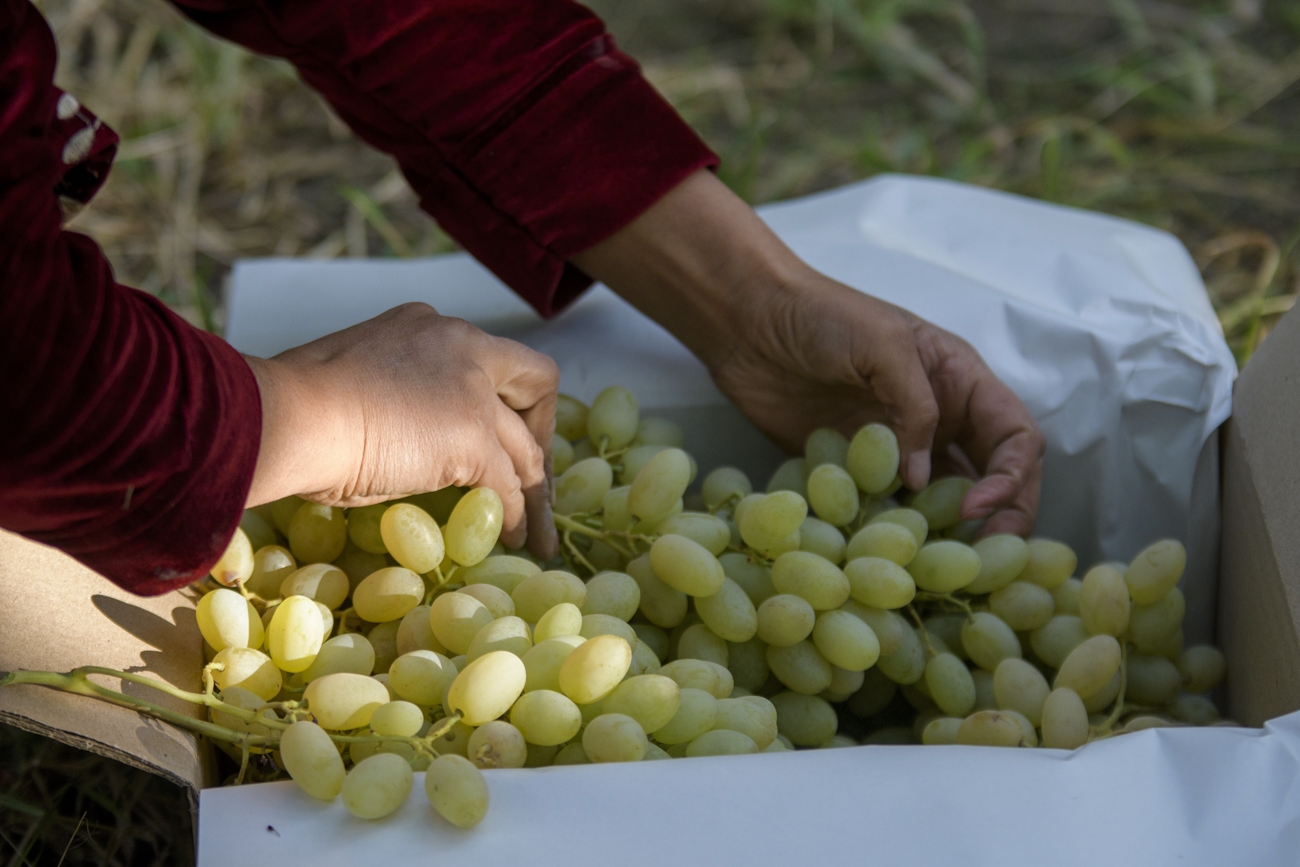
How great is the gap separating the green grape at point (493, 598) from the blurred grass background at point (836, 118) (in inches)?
41.6

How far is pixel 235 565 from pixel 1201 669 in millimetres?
720

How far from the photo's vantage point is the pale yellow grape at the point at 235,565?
712 mm

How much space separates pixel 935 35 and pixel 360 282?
5.27 ft

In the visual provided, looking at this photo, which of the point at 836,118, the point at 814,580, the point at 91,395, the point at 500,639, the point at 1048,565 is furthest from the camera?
the point at 836,118

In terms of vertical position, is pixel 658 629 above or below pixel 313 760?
below

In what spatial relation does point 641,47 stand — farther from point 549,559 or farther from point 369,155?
point 549,559

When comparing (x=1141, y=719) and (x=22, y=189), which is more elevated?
Result: (x=22, y=189)

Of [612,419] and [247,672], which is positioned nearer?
[247,672]

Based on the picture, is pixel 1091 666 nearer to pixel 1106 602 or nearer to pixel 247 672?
pixel 1106 602

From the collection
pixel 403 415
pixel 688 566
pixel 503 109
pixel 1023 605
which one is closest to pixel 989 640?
pixel 1023 605

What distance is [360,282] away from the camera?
1133mm

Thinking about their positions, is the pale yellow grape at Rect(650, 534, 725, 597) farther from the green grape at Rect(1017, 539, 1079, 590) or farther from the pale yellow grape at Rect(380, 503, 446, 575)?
the green grape at Rect(1017, 539, 1079, 590)

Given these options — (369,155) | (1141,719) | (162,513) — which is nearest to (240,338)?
(162,513)

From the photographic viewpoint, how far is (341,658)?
676mm
